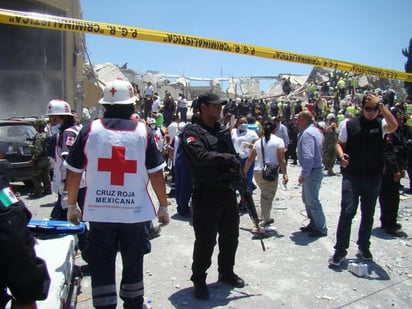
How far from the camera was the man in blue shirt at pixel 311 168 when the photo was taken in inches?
237

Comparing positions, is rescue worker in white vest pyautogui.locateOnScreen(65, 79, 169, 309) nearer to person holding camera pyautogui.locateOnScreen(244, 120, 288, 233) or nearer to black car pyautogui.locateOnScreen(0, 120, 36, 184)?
person holding camera pyautogui.locateOnScreen(244, 120, 288, 233)

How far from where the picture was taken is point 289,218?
7203 millimetres

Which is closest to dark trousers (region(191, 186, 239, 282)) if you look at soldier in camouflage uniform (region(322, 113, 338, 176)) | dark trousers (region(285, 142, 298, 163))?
soldier in camouflage uniform (region(322, 113, 338, 176))

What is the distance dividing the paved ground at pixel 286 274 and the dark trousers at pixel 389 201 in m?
0.24

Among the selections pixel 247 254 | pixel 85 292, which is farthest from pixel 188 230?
pixel 85 292

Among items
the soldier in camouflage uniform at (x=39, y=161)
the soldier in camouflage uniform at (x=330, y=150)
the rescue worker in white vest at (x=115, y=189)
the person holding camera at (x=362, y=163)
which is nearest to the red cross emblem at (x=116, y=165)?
the rescue worker in white vest at (x=115, y=189)

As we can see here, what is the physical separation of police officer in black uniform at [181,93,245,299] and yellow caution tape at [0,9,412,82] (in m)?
1.11

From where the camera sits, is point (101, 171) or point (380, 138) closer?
point (101, 171)

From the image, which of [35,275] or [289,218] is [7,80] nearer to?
[289,218]

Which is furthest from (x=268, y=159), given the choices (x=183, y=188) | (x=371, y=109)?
(x=371, y=109)

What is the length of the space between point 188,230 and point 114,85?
145 inches

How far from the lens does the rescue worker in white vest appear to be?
10.3 feet

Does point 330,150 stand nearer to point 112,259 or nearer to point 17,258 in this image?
point 112,259

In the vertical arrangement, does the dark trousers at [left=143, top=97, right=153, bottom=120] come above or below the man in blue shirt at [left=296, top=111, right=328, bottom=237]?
above
